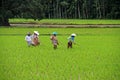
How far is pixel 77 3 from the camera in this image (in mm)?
97875

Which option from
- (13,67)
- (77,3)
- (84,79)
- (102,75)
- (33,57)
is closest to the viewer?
(84,79)

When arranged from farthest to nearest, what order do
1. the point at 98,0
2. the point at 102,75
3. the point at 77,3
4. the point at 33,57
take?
the point at 77,3, the point at 98,0, the point at 33,57, the point at 102,75

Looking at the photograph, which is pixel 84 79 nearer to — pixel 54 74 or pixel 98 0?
pixel 54 74

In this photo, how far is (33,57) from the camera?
47.5 ft

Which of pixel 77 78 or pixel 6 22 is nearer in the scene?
pixel 77 78

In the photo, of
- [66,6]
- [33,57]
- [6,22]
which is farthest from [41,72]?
[66,6]

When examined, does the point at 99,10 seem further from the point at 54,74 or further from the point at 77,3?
the point at 54,74

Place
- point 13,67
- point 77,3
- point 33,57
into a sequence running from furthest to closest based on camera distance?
point 77,3, point 33,57, point 13,67

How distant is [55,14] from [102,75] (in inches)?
3640

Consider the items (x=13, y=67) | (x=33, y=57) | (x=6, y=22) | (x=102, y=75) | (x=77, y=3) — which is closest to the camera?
(x=102, y=75)

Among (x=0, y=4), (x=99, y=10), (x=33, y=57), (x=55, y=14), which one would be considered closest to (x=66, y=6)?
(x=55, y=14)

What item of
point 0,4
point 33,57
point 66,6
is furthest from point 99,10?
point 33,57

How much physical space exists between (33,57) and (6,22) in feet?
111

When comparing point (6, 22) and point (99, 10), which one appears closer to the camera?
point (6, 22)
